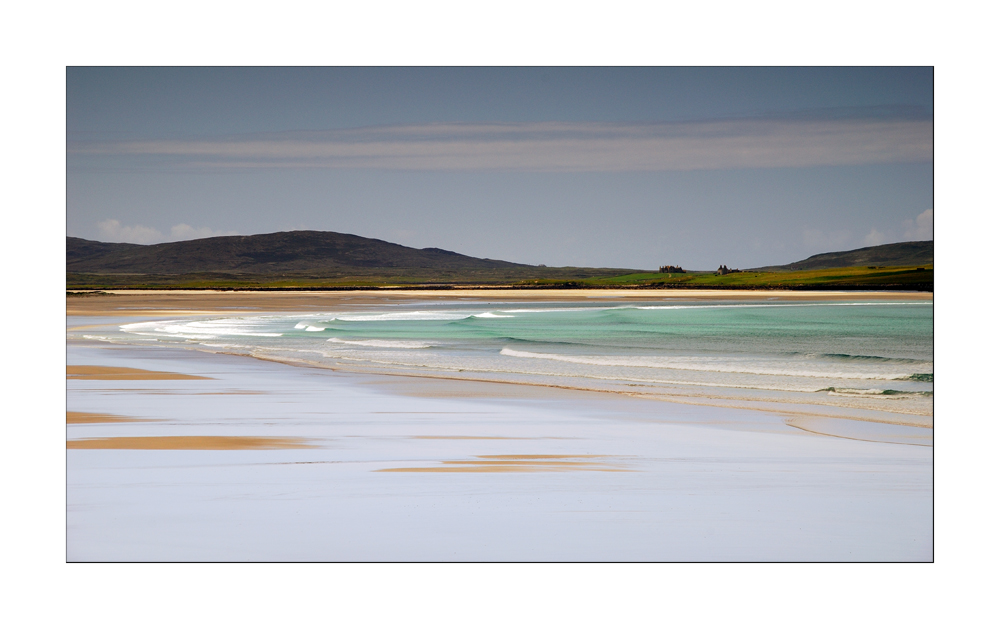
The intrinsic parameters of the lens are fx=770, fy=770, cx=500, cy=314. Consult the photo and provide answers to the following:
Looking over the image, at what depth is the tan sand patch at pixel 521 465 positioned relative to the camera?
18.7ft

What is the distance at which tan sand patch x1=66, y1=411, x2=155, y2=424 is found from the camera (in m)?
7.30

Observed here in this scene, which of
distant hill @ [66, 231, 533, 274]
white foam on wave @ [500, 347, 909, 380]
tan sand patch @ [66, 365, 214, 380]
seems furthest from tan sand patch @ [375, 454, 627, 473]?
white foam on wave @ [500, 347, 909, 380]

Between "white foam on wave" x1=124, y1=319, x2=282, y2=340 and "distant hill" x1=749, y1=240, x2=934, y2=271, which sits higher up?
"distant hill" x1=749, y1=240, x2=934, y2=271

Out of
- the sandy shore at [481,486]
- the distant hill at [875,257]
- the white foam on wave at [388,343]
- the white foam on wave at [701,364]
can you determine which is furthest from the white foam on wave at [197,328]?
the distant hill at [875,257]

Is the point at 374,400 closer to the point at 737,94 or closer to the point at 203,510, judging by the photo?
the point at 203,510

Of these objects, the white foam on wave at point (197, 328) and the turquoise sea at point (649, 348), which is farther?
the white foam on wave at point (197, 328)

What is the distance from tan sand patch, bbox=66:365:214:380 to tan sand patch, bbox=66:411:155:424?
2.86 m

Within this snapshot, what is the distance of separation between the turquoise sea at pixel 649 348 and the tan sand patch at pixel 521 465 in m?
3.83

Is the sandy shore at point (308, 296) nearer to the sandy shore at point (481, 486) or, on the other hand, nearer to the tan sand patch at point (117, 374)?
the tan sand patch at point (117, 374)

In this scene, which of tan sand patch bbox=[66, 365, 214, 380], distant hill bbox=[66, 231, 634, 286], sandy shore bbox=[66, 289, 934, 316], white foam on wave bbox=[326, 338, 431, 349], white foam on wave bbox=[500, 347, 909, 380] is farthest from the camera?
white foam on wave bbox=[326, 338, 431, 349]

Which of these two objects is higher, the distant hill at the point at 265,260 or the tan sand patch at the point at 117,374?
the distant hill at the point at 265,260

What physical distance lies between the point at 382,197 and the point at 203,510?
6.33m

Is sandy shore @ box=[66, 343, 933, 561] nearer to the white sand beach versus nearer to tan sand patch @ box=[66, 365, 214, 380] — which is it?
the white sand beach
